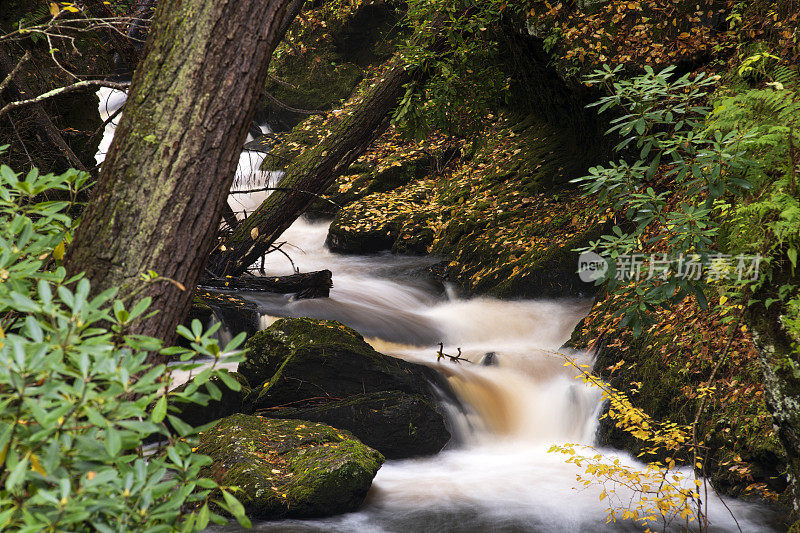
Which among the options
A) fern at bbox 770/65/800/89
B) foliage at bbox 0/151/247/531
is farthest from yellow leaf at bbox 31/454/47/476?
fern at bbox 770/65/800/89

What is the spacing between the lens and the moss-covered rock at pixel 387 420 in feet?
20.0

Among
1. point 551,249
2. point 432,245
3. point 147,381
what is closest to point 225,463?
point 147,381

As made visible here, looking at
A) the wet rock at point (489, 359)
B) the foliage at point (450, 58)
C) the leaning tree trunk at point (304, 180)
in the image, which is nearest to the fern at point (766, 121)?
the wet rock at point (489, 359)

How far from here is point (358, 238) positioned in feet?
39.7

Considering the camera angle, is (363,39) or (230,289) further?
(363,39)

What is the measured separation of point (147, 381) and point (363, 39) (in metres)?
17.0

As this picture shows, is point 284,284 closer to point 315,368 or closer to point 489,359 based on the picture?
point 315,368

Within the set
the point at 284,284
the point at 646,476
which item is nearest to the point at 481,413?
the point at 646,476

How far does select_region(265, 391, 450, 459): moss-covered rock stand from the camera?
610cm

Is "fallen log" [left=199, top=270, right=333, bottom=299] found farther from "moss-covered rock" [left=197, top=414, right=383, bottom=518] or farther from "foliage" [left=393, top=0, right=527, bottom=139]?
"moss-covered rock" [left=197, top=414, right=383, bottom=518]

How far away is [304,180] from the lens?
891cm

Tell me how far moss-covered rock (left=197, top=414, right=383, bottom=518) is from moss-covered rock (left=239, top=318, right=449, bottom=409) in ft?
2.87

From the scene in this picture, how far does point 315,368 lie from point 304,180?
138 inches

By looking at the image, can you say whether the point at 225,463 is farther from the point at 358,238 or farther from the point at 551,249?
the point at 358,238
